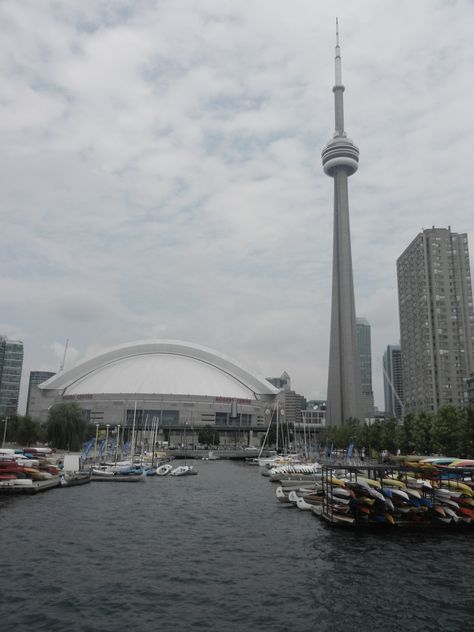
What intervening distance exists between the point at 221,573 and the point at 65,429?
89.2 metres

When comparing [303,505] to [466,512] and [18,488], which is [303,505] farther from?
[18,488]

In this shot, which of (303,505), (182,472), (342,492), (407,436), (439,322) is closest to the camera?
(342,492)

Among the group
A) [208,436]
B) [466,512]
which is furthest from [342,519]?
[208,436]

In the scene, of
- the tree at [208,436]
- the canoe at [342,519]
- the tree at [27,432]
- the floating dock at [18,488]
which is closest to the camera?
the canoe at [342,519]

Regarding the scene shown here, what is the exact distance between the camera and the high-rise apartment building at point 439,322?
163m

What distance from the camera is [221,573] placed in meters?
27.9

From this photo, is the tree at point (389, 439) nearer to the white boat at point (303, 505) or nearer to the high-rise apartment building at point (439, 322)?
the white boat at point (303, 505)

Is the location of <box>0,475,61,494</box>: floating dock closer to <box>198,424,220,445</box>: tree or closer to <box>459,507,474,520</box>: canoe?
<box>459,507,474,520</box>: canoe

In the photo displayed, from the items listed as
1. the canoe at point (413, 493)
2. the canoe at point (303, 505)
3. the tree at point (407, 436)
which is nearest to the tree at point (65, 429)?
the tree at point (407, 436)

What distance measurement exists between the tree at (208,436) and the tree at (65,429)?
6842 cm

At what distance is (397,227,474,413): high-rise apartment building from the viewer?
163250 mm

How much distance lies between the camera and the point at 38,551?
31.8 metres

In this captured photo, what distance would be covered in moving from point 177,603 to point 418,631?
33.1 ft

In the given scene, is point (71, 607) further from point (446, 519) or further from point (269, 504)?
point (269, 504)
